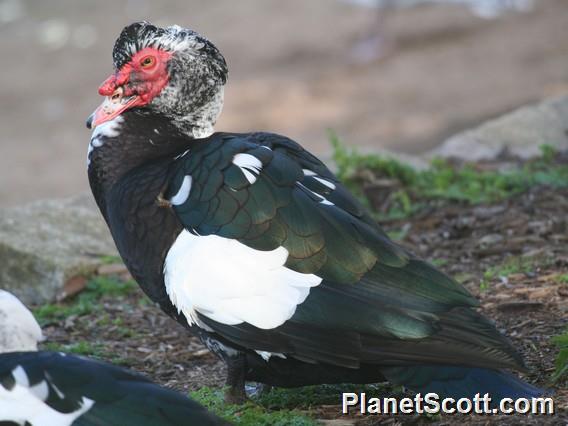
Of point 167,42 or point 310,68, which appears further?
point 310,68

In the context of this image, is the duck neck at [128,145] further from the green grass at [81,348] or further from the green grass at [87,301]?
the green grass at [87,301]

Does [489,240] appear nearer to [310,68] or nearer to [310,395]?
[310,395]

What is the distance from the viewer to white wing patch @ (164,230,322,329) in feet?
11.1

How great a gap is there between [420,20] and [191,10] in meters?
2.89

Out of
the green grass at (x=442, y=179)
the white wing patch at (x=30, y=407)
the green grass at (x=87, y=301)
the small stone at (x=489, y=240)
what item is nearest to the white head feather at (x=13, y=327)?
the white wing patch at (x=30, y=407)

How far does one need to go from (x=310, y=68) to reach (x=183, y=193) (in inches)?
332

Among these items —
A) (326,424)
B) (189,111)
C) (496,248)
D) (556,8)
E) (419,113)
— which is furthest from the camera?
(556,8)

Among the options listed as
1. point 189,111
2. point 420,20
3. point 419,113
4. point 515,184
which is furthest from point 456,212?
point 420,20

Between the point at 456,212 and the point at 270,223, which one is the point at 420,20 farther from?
the point at 270,223

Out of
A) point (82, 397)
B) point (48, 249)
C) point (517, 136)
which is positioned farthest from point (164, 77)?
point (517, 136)

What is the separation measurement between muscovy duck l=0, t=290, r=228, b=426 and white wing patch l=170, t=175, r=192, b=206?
28.1 inches

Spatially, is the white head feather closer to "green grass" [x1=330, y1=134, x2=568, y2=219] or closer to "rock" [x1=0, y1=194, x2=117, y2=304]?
"rock" [x1=0, y1=194, x2=117, y2=304]

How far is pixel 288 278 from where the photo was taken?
339 cm

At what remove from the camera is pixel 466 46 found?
1212 cm
